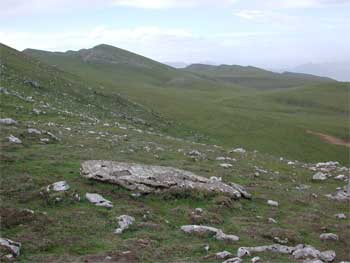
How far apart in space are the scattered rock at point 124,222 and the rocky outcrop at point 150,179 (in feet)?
9.56

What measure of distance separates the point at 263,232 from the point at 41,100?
31.3 meters

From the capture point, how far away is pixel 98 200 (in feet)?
57.6

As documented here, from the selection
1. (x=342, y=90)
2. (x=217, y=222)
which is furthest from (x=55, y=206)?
(x=342, y=90)

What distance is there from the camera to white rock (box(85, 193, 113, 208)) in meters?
17.3

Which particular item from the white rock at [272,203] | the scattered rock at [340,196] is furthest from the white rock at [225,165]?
the white rock at [272,203]

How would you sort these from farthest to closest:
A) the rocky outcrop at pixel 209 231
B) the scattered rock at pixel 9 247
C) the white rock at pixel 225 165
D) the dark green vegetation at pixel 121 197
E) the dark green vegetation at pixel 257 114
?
the dark green vegetation at pixel 257 114 < the white rock at pixel 225 165 < the rocky outcrop at pixel 209 231 < the dark green vegetation at pixel 121 197 < the scattered rock at pixel 9 247

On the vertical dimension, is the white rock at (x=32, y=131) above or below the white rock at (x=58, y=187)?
above

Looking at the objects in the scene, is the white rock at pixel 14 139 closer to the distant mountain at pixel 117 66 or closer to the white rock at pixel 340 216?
the white rock at pixel 340 216

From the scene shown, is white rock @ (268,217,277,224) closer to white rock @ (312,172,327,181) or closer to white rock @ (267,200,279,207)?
white rock @ (267,200,279,207)

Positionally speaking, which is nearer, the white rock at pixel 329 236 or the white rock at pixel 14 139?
the white rock at pixel 329 236

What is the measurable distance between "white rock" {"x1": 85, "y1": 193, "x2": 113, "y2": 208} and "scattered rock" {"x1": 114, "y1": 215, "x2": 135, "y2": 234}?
132 cm

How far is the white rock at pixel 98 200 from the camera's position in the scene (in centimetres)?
1730

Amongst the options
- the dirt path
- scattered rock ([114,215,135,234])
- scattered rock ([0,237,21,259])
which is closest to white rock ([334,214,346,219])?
scattered rock ([114,215,135,234])

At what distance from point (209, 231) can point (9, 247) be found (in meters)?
6.35
